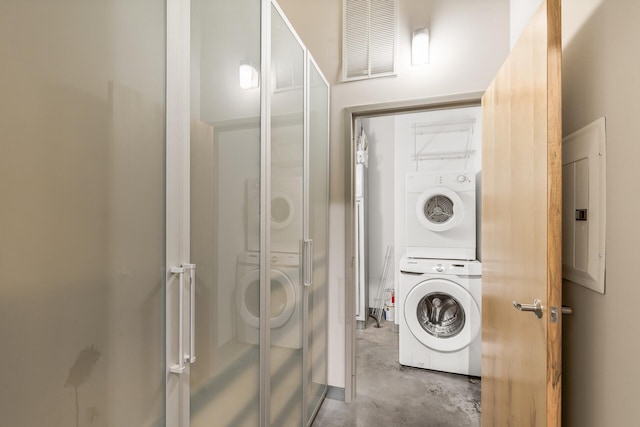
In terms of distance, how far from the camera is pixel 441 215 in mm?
3098

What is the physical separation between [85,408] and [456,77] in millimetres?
2383

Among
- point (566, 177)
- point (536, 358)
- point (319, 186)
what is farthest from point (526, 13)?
point (536, 358)

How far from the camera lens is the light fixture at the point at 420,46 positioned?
2.07 metres

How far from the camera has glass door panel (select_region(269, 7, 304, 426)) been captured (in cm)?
143

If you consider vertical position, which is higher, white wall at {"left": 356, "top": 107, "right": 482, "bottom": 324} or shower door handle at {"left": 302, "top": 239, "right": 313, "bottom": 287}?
white wall at {"left": 356, "top": 107, "right": 482, "bottom": 324}

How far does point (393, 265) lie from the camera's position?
4.02 metres

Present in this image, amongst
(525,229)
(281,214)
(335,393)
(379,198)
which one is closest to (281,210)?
Answer: (281,214)

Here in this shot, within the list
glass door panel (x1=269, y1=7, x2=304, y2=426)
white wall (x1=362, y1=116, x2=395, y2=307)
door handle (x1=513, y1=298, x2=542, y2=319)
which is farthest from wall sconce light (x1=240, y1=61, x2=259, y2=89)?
white wall (x1=362, y1=116, x2=395, y2=307)

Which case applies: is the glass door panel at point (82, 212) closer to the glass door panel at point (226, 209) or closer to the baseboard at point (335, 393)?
the glass door panel at point (226, 209)

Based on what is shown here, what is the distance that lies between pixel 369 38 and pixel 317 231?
1450mm

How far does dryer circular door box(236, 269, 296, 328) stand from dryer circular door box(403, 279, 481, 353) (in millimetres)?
1470

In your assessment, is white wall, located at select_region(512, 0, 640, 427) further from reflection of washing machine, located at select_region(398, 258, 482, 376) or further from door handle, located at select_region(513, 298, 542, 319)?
reflection of washing machine, located at select_region(398, 258, 482, 376)

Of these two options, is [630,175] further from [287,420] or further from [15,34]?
[287,420]

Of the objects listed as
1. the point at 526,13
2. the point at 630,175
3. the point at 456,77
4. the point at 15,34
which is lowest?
the point at 630,175
